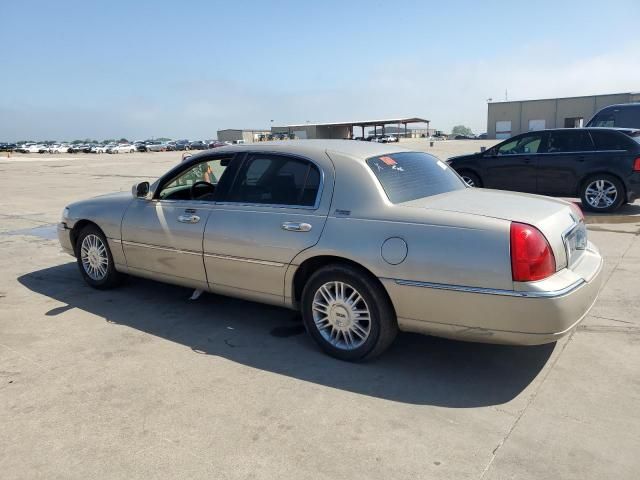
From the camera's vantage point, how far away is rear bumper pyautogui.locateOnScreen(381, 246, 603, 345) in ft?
10.3

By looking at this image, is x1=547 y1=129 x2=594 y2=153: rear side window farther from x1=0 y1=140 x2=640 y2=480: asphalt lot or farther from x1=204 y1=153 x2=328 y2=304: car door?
x1=204 y1=153 x2=328 y2=304: car door

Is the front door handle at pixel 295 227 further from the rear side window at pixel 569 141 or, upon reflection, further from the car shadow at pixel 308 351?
the rear side window at pixel 569 141

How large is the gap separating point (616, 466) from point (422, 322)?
1322mm

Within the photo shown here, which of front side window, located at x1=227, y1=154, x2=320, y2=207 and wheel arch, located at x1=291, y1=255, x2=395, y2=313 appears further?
front side window, located at x1=227, y1=154, x2=320, y2=207

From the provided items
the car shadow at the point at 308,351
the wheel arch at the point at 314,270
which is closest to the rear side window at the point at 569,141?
the car shadow at the point at 308,351

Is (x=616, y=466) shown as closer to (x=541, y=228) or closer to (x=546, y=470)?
(x=546, y=470)

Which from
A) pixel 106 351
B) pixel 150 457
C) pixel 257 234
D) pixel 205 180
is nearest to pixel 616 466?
pixel 150 457

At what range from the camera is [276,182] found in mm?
4242

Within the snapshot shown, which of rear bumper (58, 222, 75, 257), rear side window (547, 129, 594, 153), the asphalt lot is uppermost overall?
rear side window (547, 129, 594, 153)

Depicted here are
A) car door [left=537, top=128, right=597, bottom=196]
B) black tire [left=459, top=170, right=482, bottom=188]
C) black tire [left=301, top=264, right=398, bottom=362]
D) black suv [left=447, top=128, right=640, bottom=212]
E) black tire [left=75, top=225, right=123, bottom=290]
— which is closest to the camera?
black tire [left=301, top=264, right=398, bottom=362]

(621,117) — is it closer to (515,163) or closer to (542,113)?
(515,163)

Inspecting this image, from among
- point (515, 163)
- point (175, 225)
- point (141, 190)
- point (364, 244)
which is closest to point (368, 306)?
point (364, 244)

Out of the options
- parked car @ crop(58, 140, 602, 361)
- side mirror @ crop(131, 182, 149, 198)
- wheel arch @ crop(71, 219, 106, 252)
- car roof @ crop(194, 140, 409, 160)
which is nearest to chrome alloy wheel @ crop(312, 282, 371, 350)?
parked car @ crop(58, 140, 602, 361)

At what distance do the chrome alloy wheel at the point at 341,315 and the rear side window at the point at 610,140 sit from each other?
794 centimetres
